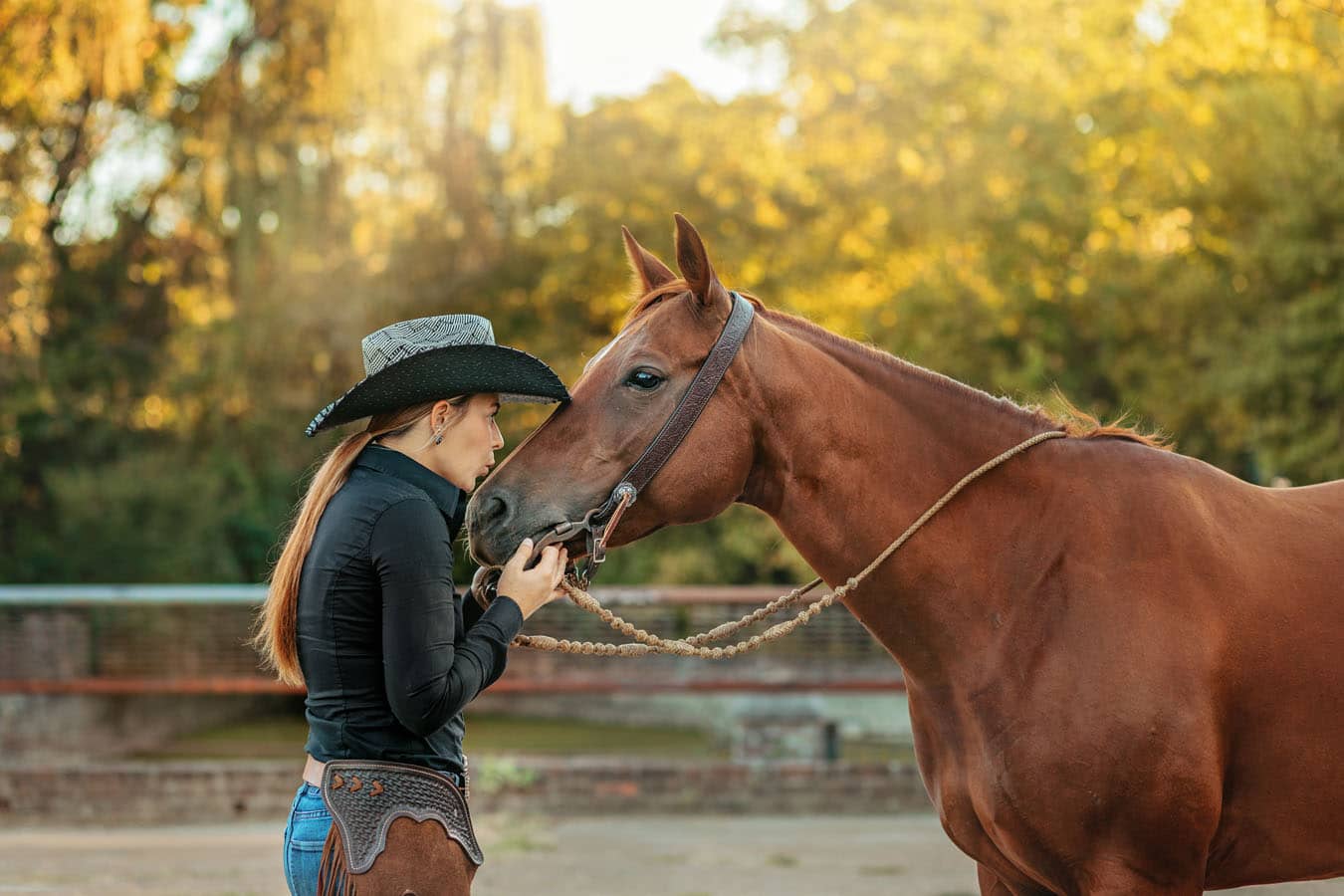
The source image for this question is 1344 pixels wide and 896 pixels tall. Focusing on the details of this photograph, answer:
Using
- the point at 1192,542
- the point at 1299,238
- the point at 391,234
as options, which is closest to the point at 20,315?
the point at 391,234

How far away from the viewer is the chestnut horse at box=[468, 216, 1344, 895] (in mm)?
2855

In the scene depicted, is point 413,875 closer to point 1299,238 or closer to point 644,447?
point 644,447

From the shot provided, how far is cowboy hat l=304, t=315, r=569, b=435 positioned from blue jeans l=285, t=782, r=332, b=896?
0.74 m

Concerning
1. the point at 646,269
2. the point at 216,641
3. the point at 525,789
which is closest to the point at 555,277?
the point at 216,641

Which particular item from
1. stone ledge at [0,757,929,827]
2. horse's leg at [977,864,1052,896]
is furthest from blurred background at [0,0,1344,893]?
horse's leg at [977,864,1052,896]

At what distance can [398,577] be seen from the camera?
95.3 inches

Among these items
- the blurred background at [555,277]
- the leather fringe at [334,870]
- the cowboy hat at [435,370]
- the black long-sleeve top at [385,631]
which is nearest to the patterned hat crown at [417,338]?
the cowboy hat at [435,370]

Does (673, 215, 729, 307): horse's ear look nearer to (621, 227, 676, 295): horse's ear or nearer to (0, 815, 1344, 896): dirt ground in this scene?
(621, 227, 676, 295): horse's ear

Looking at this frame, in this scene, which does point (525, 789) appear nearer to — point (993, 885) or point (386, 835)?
point (993, 885)

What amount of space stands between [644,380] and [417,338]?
0.53 m

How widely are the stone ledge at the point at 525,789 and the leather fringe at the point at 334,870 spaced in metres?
6.86

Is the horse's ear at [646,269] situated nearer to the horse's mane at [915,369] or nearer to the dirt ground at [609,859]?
the horse's mane at [915,369]

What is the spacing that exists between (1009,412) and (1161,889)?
1158mm

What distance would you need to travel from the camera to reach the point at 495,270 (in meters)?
20.4
